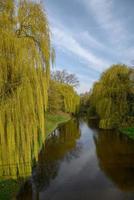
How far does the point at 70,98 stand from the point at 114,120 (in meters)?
22.0

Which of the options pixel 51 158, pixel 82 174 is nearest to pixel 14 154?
pixel 82 174

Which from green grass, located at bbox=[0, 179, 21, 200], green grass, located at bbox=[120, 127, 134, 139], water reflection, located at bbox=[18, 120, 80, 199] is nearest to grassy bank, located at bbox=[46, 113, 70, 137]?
water reflection, located at bbox=[18, 120, 80, 199]

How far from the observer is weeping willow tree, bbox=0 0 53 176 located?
866 centimetres

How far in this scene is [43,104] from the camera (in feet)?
32.5

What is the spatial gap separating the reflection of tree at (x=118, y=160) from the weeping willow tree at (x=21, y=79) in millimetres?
4217

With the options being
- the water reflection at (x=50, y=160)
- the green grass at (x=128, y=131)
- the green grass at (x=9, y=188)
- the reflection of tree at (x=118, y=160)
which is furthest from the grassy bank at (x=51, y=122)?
the green grass at (x=9, y=188)

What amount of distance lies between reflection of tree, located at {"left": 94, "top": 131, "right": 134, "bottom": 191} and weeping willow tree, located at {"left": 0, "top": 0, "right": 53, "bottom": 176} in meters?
4.22

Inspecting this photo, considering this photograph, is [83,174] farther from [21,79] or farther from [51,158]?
[21,79]

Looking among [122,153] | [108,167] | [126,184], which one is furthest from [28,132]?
[122,153]

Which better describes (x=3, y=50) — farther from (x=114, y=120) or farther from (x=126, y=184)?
(x=114, y=120)

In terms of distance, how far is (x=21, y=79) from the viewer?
883 centimetres

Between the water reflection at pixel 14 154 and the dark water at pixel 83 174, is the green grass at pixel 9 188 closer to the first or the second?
the water reflection at pixel 14 154

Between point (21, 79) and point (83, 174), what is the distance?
5.79 metres

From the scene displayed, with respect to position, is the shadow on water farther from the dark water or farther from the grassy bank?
the grassy bank
